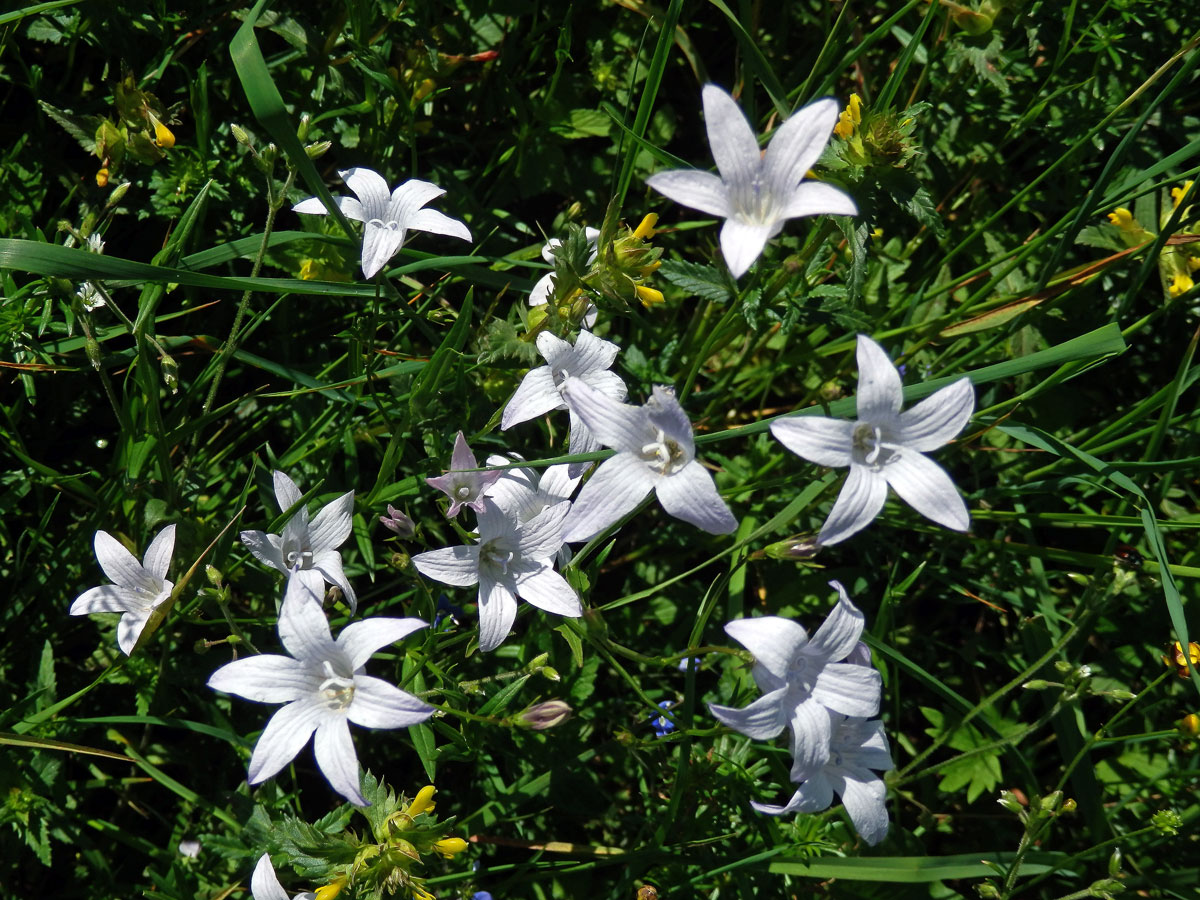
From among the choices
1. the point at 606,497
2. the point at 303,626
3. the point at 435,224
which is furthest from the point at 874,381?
the point at 303,626

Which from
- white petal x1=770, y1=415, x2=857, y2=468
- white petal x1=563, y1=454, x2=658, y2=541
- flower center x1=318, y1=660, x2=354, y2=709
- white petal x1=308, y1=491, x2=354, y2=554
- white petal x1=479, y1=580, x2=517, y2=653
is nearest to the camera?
white petal x1=770, y1=415, x2=857, y2=468

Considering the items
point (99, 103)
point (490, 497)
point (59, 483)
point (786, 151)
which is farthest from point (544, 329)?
point (99, 103)

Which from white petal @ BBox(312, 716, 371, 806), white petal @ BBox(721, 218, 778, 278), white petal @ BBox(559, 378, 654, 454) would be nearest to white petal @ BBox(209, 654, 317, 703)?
white petal @ BBox(312, 716, 371, 806)

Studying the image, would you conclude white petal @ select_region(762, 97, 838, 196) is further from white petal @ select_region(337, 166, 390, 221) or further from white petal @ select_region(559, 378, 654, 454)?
white petal @ select_region(337, 166, 390, 221)

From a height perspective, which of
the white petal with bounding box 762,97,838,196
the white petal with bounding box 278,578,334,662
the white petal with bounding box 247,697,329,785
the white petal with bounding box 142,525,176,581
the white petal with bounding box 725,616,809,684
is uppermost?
the white petal with bounding box 762,97,838,196

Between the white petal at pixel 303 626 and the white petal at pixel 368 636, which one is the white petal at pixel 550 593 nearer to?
the white petal at pixel 368 636

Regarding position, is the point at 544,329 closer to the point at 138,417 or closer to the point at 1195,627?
the point at 138,417

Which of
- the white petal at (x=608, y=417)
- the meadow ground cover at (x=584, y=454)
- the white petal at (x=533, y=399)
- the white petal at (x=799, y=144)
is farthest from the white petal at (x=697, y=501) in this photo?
the white petal at (x=799, y=144)
